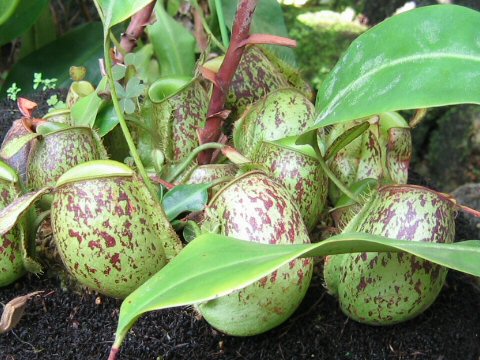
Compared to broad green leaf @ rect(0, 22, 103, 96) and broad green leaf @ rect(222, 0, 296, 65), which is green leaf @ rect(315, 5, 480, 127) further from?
broad green leaf @ rect(0, 22, 103, 96)

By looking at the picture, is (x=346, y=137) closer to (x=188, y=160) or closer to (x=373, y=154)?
(x=373, y=154)

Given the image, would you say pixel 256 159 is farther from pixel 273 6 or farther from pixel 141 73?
pixel 273 6

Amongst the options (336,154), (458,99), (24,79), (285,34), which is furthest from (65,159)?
(24,79)

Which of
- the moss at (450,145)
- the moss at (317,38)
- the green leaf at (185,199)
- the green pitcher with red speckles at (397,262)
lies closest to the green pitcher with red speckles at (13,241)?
the green leaf at (185,199)

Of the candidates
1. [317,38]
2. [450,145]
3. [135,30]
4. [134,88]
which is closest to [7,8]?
[135,30]

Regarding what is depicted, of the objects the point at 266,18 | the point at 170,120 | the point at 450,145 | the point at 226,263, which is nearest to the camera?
the point at 226,263

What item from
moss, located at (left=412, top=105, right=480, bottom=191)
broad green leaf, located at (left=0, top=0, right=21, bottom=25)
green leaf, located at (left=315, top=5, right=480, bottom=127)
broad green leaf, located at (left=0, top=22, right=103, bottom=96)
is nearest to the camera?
green leaf, located at (left=315, top=5, right=480, bottom=127)

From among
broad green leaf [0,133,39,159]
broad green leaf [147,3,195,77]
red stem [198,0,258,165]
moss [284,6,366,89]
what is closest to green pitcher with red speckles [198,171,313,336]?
red stem [198,0,258,165]
